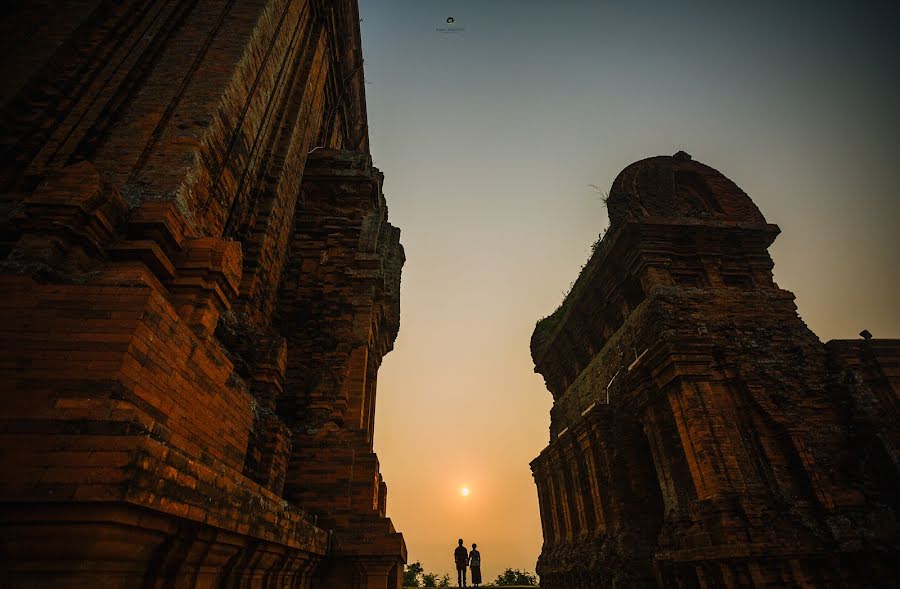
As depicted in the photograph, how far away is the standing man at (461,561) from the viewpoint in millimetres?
16641

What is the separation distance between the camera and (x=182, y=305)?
3.18 metres

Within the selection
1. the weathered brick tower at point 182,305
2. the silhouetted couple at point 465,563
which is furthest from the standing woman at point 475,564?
the weathered brick tower at point 182,305

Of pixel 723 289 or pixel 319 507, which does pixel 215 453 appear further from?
pixel 723 289

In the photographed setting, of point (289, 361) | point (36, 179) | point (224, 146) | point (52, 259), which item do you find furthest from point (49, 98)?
point (289, 361)

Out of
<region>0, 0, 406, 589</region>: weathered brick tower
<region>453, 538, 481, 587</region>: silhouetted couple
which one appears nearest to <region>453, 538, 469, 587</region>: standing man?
<region>453, 538, 481, 587</region>: silhouetted couple

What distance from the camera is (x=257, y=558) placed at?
2779mm

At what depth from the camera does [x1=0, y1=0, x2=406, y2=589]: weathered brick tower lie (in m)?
1.75

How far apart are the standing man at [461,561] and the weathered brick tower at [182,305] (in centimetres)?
1163

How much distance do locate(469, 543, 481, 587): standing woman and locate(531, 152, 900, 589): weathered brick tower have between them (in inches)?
116

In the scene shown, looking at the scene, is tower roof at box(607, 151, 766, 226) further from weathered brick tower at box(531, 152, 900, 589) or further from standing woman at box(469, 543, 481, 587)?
standing woman at box(469, 543, 481, 587)

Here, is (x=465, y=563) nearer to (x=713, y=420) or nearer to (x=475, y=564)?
(x=475, y=564)

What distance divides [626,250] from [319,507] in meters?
10.5

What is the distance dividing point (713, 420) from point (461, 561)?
1226 centimetres

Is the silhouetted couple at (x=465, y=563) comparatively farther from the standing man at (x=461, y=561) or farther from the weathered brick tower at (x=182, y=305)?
the weathered brick tower at (x=182, y=305)
